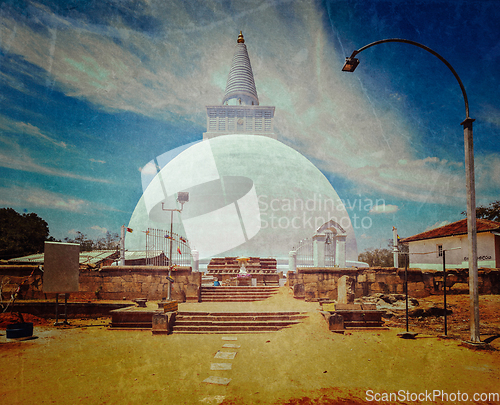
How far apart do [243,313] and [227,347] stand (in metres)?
2.14

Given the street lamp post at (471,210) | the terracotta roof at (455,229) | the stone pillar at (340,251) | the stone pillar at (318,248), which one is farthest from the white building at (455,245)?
the stone pillar at (318,248)

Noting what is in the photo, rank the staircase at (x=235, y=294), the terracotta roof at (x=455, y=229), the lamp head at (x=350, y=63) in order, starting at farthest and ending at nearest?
the terracotta roof at (x=455, y=229) < the staircase at (x=235, y=294) < the lamp head at (x=350, y=63)

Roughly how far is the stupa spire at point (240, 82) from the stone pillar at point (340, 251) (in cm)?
1506

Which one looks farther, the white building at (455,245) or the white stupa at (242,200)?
the white stupa at (242,200)

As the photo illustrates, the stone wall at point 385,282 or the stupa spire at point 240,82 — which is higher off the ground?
the stupa spire at point 240,82

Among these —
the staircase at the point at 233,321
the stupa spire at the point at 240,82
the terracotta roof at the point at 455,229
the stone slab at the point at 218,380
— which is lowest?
the staircase at the point at 233,321

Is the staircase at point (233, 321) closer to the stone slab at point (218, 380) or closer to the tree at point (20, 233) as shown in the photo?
the stone slab at point (218, 380)

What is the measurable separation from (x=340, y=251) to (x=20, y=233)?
20.0 metres

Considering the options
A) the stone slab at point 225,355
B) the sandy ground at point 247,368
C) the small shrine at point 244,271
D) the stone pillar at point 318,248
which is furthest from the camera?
the stone pillar at point 318,248

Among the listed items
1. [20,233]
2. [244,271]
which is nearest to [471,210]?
[244,271]

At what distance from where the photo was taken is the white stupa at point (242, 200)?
52.7 ft

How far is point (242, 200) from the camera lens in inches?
648

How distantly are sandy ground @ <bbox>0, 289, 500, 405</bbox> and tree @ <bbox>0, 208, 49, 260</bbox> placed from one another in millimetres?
13510

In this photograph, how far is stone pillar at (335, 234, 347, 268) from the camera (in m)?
14.6
